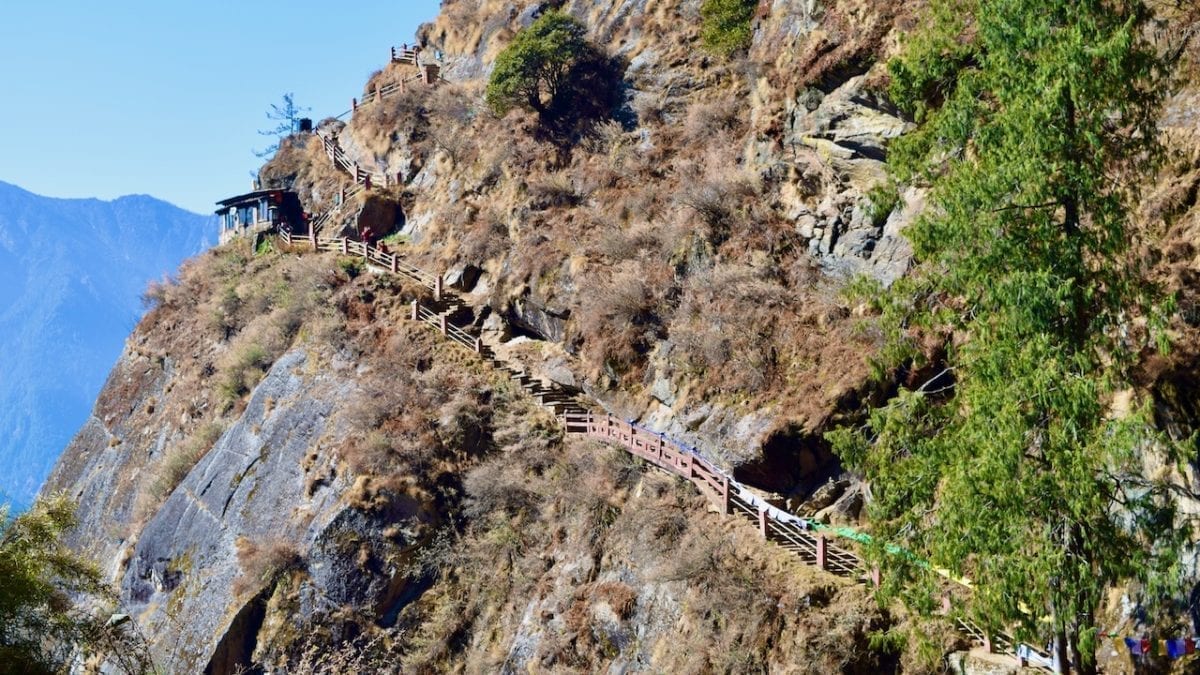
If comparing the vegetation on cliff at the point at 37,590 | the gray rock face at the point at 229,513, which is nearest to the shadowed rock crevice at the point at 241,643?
the gray rock face at the point at 229,513

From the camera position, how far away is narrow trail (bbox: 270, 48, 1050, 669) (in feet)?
69.1

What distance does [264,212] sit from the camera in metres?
52.4

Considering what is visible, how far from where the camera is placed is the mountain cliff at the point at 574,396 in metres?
23.9

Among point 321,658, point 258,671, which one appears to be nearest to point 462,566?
point 321,658

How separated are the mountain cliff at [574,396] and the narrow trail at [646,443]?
6.7 inches

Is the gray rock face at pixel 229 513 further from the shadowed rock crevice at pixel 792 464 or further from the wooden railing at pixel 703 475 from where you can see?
the shadowed rock crevice at pixel 792 464

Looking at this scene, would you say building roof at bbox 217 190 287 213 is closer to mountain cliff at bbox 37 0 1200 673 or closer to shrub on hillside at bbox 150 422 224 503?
mountain cliff at bbox 37 0 1200 673

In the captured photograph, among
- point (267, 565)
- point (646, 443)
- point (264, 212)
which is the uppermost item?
point (264, 212)

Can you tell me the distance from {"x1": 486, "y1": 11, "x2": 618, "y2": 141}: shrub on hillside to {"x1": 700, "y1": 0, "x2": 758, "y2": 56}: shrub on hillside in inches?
203

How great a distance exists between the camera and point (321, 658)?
94.9 ft

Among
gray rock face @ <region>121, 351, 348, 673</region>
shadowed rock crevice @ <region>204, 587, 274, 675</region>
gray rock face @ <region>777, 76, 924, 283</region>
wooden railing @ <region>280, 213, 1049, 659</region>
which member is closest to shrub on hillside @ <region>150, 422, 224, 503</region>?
gray rock face @ <region>121, 351, 348, 673</region>

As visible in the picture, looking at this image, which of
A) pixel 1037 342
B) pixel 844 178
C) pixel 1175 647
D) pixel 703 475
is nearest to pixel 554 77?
pixel 844 178

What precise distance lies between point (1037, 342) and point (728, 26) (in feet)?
91.9

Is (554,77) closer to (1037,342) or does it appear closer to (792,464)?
(792,464)
